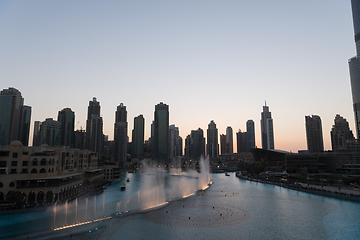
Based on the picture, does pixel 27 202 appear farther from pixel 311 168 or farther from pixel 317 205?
pixel 311 168

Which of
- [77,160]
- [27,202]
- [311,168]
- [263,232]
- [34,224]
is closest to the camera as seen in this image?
[263,232]

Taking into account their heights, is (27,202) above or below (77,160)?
below

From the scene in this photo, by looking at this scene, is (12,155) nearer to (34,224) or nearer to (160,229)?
(34,224)

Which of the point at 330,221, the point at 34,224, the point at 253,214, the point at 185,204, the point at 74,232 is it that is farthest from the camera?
the point at 185,204

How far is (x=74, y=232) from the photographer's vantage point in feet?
126

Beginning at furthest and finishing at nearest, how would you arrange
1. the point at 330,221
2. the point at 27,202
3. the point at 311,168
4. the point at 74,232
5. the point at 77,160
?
the point at 311,168 → the point at 77,160 → the point at 27,202 → the point at 330,221 → the point at 74,232

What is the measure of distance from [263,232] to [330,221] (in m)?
18.2

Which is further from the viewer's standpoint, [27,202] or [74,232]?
[27,202]

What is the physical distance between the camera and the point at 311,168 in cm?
14738

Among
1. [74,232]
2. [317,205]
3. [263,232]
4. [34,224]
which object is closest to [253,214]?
[263,232]

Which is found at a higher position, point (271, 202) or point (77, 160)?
point (77, 160)

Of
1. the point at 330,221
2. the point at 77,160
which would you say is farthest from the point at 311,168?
the point at 77,160

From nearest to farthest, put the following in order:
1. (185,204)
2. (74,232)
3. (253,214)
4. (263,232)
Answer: (74,232)
(263,232)
(253,214)
(185,204)

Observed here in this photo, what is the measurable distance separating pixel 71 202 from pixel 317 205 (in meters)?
67.5
